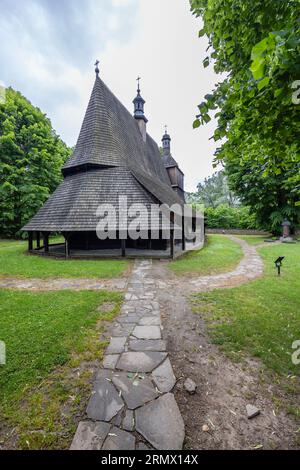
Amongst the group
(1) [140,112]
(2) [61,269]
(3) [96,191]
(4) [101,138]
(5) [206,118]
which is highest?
(1) [140,112]

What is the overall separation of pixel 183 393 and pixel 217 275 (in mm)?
5298

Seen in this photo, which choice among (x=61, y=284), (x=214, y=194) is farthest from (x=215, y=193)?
(x=61, y=284)

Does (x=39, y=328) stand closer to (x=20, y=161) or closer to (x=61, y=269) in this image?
(x=61, y=269)

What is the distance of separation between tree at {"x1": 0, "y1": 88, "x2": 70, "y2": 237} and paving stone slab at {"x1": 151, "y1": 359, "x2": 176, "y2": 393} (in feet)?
65.7

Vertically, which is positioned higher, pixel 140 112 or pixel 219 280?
pixel 140 112

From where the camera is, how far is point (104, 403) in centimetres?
211

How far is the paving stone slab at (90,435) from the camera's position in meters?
1.70

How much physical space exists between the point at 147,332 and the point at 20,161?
20.8 meters

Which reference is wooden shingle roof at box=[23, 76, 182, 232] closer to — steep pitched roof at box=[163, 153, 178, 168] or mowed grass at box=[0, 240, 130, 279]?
mowed grass at box=[0, 240, 130, 279]

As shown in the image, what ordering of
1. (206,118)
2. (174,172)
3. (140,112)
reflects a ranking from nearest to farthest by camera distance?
(206,118) < (140,112) < (174,172)

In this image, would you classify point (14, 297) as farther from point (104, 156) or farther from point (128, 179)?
point (104, 156)

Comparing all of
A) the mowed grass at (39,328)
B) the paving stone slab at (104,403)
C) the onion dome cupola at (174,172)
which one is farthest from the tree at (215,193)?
the paving stone slab at (104,403)

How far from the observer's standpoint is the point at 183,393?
2.29 metres

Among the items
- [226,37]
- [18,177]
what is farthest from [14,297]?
[18,177]
